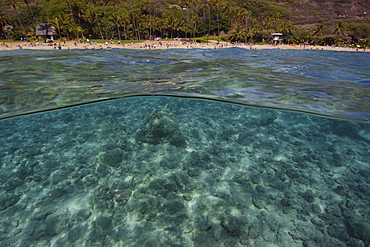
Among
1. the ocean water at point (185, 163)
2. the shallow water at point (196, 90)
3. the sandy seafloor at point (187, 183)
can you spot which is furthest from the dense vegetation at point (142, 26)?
the sandy seafloor at point (187, 183)

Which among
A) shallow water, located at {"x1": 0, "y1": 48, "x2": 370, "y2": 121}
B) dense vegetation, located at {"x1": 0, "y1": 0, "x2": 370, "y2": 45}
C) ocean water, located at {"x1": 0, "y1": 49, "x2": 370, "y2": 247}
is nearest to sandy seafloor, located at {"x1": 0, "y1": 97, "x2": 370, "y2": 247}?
ocean water, located at {"x1": 0, "y1": 49, "x2": 370, "y2": 247}

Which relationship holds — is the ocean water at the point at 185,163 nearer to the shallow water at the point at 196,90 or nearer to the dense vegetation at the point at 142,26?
the shallow water at the point at 196,90

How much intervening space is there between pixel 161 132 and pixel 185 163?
217 centimetres

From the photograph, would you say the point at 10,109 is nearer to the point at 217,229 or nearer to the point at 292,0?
the point at 217,229

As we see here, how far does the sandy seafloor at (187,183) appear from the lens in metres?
4.89

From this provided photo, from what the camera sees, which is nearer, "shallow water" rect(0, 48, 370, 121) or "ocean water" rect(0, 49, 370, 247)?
"ocean water" rect(0, 49, 370, 247)

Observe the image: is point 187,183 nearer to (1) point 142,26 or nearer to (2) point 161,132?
(2) point 161,132

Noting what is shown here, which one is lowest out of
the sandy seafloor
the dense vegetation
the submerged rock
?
the sandy seafloor

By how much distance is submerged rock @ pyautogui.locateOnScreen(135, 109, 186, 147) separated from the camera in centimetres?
882

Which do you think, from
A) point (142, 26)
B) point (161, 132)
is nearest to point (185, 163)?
point (161, 132)

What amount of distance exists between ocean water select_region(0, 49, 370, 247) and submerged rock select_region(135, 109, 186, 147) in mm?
51

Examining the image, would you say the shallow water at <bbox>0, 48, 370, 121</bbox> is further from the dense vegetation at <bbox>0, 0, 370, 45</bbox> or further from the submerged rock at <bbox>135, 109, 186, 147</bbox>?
the dense vegetation at <bbox>0, 0, 370, 45</bbox>

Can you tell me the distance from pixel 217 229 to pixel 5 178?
22.9 ft

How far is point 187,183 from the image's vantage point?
6.45 m
